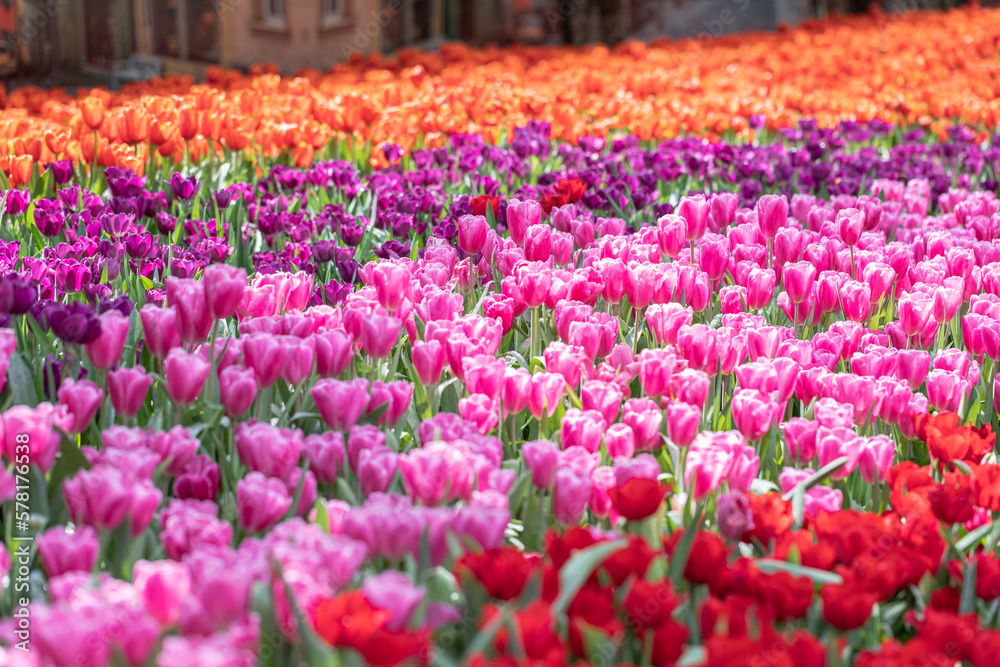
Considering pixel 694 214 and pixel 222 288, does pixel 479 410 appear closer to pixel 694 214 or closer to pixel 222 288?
pixel 222 288

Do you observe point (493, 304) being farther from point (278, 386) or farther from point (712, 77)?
point (712, 77)

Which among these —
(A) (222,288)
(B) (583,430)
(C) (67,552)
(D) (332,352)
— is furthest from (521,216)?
(C) (67,552)

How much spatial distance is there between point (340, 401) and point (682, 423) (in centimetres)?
66

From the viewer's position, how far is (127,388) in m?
1.93

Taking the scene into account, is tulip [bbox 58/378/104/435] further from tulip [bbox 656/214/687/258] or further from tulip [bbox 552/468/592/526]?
tulip [bbox 656/214/687/258]

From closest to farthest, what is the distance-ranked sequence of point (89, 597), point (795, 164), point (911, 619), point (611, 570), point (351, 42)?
1. point (89, 597)
2. point (611, 570)
3. point (911, 619)
4. point (795, 164)
5. point (351, 42)

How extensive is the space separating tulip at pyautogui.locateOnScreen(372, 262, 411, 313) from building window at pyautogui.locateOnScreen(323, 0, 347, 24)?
14375mm

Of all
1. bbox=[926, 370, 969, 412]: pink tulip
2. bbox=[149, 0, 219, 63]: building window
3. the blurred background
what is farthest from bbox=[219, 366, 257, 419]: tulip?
bbox=[149, 0, 219, 63]: building window

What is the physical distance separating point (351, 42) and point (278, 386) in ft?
47.7

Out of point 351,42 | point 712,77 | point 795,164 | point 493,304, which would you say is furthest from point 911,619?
point 351,42

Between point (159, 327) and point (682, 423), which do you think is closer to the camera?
point (682, 423)

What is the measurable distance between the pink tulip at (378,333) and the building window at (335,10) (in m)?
14.6

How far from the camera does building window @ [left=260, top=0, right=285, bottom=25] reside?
1473 centimetres

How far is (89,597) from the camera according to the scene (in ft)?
4.04
